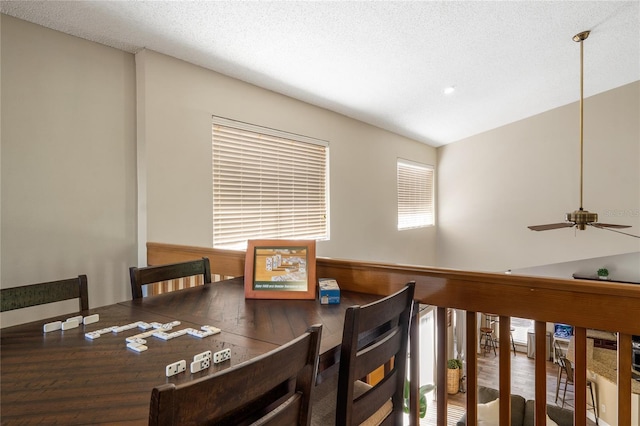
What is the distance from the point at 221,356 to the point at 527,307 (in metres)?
1.03

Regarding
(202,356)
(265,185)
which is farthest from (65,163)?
(202,356)

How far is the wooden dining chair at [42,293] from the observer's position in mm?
1322

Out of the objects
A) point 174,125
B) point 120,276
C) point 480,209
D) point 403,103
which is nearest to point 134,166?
point 174,125

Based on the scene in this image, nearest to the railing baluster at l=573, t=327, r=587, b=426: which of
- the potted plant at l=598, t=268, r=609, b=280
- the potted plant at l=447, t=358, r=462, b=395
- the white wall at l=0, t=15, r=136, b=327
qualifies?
the white wall at l=0, t=15, r=136, b=327

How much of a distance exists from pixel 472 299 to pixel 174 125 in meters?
2.34

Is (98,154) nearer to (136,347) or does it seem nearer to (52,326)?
(52,326)

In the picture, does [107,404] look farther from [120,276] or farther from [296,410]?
[120,276]

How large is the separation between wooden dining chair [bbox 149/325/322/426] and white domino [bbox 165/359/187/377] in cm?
28

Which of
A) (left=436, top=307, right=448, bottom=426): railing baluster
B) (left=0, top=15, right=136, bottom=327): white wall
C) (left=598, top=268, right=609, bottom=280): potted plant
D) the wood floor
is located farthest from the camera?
the wood floor

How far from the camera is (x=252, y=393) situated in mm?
635

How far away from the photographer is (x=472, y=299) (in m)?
1.35

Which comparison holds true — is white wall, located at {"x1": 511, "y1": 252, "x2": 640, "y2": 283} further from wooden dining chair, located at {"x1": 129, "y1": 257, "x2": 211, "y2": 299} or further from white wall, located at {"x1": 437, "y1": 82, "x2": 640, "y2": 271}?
wooden dining chair, located at {"x1": 129, "y1": 257, "x2": 211, "y2": 299}

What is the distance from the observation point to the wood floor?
21.8 feet

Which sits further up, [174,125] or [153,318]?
[174,125]
